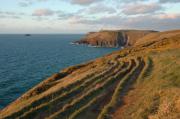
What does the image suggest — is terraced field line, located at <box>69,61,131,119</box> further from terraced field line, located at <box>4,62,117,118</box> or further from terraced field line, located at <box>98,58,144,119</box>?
terraced field line, located at <box>4,62,117,118</box>

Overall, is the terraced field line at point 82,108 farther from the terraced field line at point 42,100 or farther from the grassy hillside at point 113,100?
the terraced field line at point 42,100

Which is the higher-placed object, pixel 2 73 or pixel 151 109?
pixel 151 109

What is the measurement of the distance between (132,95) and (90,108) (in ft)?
18.1

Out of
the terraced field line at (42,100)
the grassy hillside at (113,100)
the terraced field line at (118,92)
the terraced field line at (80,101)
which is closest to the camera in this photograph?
the grassy hillside at (113,100)

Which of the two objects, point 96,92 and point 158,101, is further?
point 96,92

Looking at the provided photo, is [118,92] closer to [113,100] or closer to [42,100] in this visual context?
[113,100]

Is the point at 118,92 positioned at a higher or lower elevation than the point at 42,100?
higher

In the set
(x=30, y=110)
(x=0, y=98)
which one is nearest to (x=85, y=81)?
(x=30, y=110)

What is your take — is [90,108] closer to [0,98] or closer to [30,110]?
[30,110]

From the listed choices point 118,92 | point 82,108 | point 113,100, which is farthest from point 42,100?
point 118,92

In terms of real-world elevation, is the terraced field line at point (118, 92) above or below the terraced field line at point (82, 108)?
above

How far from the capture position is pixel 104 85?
34750mm

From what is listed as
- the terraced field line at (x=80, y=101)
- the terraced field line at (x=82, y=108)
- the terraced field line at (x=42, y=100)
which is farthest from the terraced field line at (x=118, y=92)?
the terraced field line at (x=42, y=100)

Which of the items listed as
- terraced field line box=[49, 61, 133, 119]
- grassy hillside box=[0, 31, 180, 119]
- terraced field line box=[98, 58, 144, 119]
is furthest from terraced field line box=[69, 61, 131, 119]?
terraced field line box=[98, 58, 144, 119]
